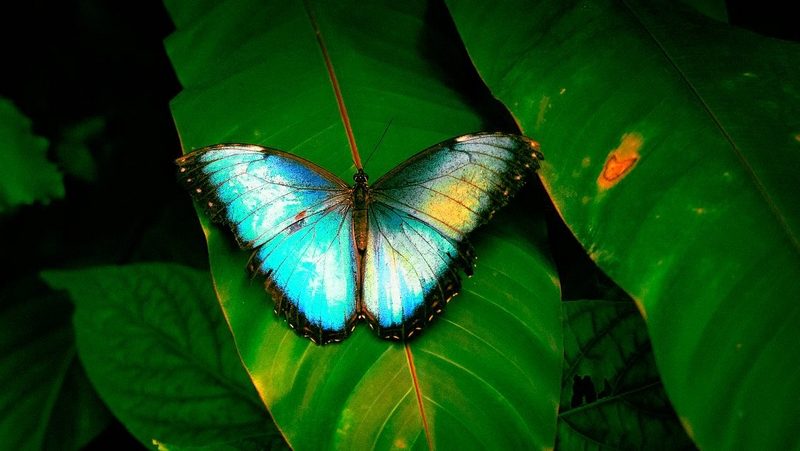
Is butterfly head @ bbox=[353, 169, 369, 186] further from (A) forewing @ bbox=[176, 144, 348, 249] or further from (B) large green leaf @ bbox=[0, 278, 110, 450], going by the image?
(B) large green leaf @ bbox=[0, 278, 110, 450]

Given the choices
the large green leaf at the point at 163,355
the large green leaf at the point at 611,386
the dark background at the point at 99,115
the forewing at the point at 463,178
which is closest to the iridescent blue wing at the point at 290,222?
the forewing at the point at 463,178

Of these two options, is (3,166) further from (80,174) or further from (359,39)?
(359,39)

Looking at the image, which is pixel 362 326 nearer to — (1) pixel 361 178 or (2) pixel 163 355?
(1) pixel 361 178

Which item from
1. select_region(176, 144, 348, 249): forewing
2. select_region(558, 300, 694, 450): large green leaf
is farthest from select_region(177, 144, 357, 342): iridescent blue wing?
select_region(558, 300, 694, 450): large green leaf

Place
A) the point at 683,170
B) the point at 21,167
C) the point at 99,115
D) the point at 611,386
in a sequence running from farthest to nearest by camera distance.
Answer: the point at 99,115 → the point at 21,167 → the point at 611,386 → the point at 683,170

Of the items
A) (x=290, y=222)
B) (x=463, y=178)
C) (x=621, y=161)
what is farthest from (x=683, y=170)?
(x=290, y=222)

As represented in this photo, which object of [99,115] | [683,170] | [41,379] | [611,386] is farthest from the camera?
[99,115]

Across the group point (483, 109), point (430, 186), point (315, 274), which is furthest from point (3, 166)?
point (483, 109)
